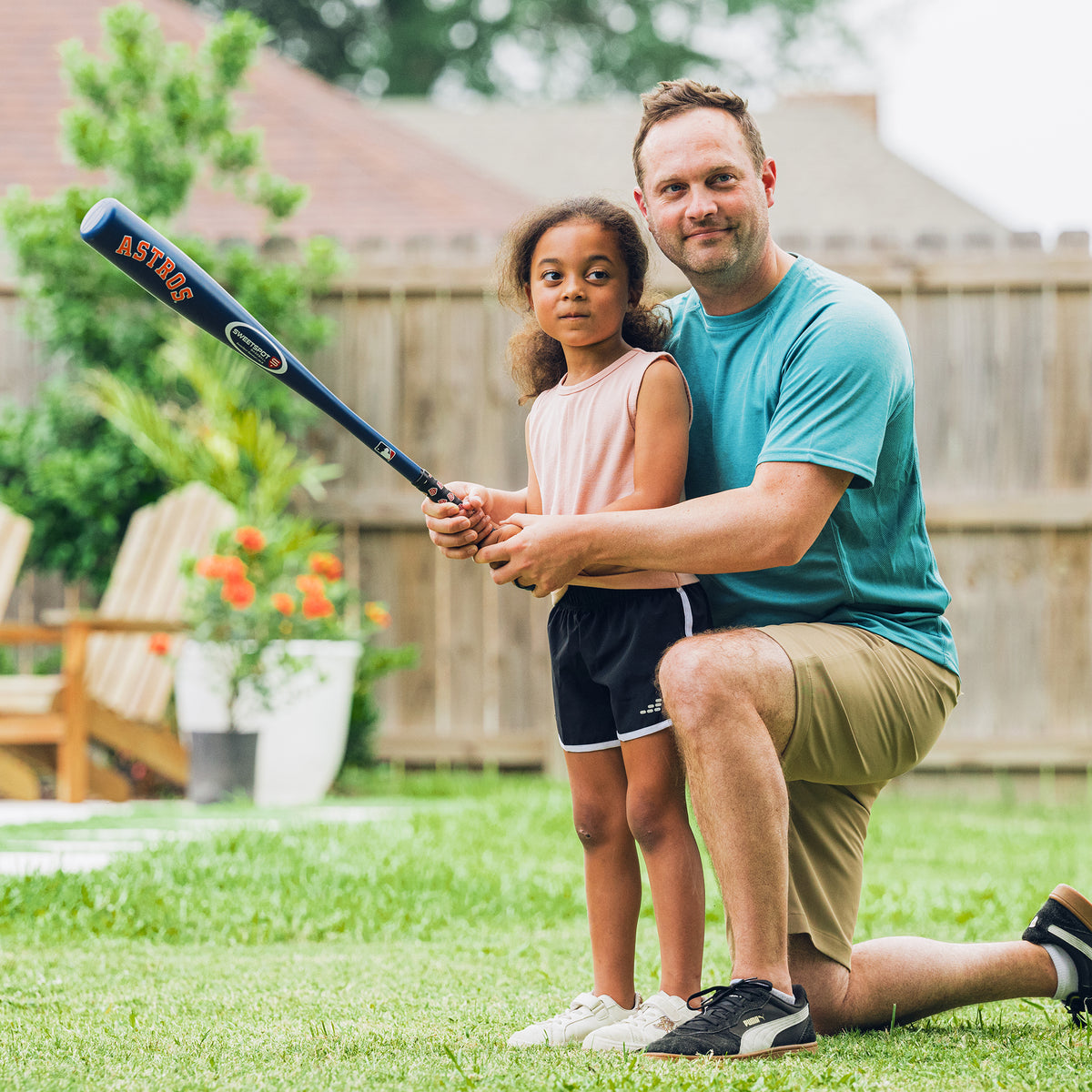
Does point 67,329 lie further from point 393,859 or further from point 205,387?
point 393,859

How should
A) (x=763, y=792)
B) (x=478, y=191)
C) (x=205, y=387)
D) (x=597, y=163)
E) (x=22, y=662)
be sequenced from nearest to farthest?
(x=763, y=792)
(x=205, y=387)
(x=22, y=662)
(x=478, y=191)
(x=597, y=163)

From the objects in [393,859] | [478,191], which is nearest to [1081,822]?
[393,859]

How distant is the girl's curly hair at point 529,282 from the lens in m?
2.23

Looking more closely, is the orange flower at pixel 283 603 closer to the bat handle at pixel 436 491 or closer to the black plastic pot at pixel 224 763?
the black plastic pot at pixel 224 763

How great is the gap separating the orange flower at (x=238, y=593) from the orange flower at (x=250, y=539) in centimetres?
16

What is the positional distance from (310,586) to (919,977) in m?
3.32

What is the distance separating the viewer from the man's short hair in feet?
7.09

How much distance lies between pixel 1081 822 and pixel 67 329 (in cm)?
448

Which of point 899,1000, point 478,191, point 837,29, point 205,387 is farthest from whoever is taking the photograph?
point 837,29

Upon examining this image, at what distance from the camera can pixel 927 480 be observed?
576 centimetres

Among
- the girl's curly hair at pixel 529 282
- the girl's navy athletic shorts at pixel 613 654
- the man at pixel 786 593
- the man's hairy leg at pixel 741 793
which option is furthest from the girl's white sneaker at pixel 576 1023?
the girl's curly hair at pixel 529 282

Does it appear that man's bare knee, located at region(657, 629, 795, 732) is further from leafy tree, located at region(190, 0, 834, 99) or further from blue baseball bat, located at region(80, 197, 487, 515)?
leafy tree, located at region(190, 0, 834, 99)

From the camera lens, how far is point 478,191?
967cm

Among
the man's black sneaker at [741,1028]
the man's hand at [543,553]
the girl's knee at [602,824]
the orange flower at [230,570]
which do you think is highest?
the man's hand at [543,553]
